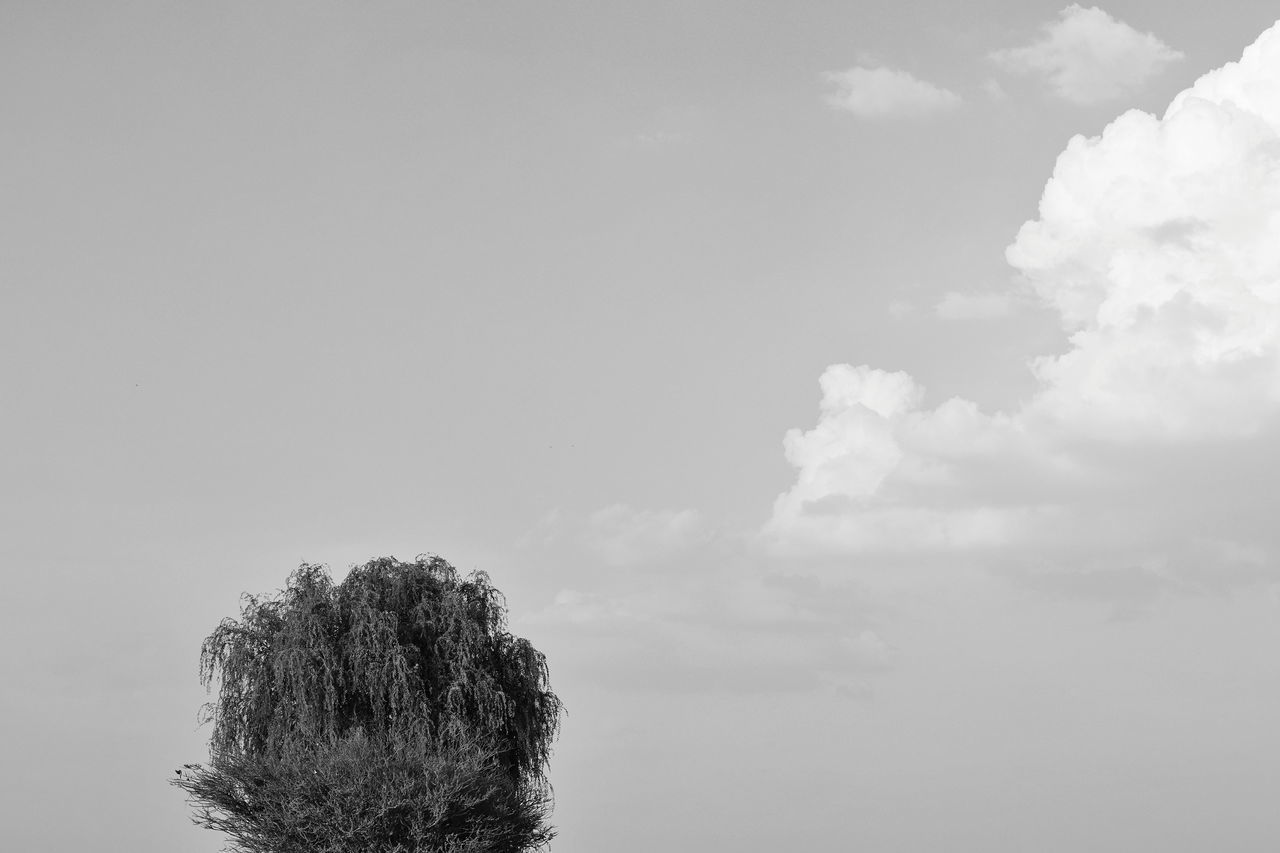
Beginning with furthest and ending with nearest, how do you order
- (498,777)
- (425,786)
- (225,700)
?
(225,700) < (498,777) < (425,786)

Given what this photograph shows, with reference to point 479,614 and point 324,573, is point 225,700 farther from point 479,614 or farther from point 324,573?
point 479,614

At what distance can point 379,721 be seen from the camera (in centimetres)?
4250

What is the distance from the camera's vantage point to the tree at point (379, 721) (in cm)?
3891

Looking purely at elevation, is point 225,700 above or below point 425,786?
above

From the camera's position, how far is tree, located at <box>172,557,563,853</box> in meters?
38.9

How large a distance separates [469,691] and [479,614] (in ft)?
8.47

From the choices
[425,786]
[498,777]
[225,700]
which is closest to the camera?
[425,786]

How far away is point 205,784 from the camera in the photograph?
40.7m

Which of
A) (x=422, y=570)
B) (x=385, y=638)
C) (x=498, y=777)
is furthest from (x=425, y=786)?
(x=422, y=570)

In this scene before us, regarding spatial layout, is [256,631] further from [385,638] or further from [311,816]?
[311,816]

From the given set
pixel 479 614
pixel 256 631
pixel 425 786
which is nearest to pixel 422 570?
pixel 479 614

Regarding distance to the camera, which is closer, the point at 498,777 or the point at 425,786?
the point at 425,786

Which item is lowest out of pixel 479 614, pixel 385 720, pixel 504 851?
pixel 504 851

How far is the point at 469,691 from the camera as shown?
4338 centimetres
